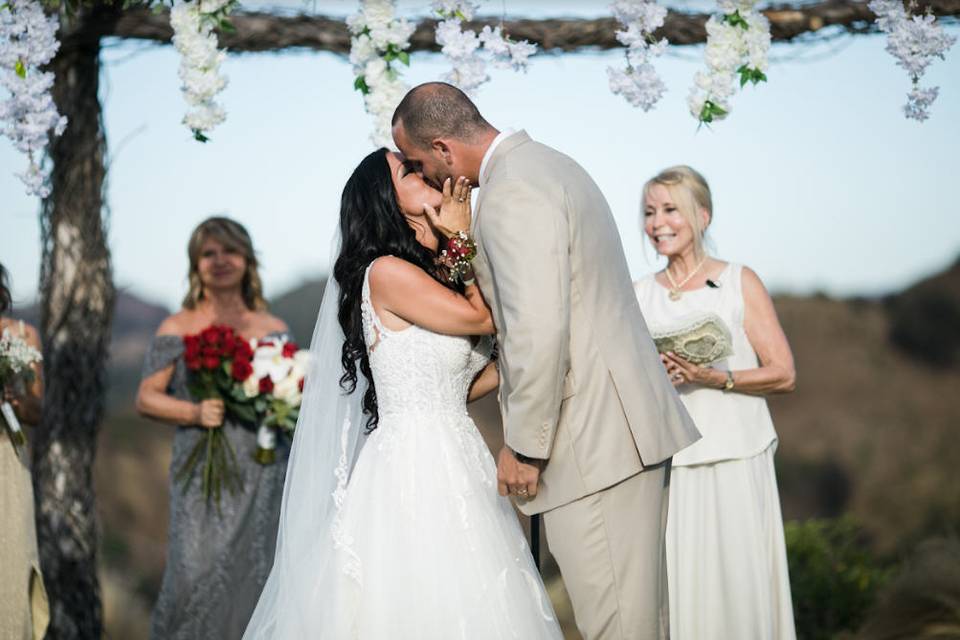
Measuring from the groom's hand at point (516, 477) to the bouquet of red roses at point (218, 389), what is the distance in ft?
8.03

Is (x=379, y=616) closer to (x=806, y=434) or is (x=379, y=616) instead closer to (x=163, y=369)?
(x=163, y=369)

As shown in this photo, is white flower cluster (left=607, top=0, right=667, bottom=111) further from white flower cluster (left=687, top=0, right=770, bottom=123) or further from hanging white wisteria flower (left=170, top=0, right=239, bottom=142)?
hanging white wisteria flower (left=170, top=0, right=239, bottom=142)

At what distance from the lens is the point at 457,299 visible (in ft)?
13.7

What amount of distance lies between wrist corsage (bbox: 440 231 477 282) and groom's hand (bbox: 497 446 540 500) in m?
0.68

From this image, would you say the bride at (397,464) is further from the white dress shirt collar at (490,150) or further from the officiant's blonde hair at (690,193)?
the officiant's blonde hair at (690,193)

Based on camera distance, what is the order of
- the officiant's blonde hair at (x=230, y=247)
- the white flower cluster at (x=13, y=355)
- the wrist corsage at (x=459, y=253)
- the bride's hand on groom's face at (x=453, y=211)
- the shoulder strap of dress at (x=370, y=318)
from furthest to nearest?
the officiant's blonde hair at (x=230, y=247)
the white flower cluster at (x=13, y=355)
the shoulder strap of dress at (x=370, y=318)
the bride's hand on groom's face at (x=453, y=211)
the wrist corsage at (x=459, y=253)

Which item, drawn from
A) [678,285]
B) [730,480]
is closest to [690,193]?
[678,285]

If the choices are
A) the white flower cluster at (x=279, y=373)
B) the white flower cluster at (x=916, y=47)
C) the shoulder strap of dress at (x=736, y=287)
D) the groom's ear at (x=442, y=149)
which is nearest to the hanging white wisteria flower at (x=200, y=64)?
the white flower cluster at (x=279, y=373)

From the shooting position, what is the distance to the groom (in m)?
3.76

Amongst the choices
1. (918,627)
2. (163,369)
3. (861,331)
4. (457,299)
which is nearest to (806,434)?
(861,331)

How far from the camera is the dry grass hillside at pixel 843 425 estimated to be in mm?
15352

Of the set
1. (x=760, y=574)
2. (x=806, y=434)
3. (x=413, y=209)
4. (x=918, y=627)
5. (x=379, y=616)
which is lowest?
(x=806, y=434)

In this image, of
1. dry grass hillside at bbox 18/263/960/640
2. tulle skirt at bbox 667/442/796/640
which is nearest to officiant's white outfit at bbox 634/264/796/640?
tulle skirt at bbox 667/442/796/640

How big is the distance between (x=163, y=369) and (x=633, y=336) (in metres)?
3.32
